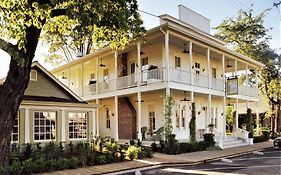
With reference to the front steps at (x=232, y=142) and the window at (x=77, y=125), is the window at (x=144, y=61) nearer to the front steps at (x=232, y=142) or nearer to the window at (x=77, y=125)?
the window at (x=77, y=125)

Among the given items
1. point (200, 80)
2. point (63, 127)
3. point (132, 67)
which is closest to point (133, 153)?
point (63, 127)

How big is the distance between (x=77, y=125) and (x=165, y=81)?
590 centimetres

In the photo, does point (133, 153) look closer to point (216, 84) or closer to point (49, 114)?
point (49, 114)

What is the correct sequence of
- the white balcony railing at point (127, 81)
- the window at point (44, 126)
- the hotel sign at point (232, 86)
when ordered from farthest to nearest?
the hotel sign at point (232, 86), the white balcony railing at point (127, 81), the window at point (44, 126)

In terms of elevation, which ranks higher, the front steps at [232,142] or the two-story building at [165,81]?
the two-story building at [165,81]

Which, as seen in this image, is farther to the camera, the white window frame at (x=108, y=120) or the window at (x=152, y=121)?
the white window frame at (x=108, y=120)

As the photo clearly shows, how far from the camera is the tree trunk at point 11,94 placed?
10852 millimetres

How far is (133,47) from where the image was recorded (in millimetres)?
22750

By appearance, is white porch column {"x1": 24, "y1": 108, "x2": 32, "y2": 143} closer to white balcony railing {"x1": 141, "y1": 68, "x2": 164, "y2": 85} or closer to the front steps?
white balcony railing {"x1": 141, "y1": 68, "x2": 164, "y2": 85}

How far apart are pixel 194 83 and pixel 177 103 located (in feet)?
7.96

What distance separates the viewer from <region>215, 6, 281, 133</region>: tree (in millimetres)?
32531

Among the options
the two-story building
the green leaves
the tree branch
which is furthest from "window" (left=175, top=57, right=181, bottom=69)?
the tree branch

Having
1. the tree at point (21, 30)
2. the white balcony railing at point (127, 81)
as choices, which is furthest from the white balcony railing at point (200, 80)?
the tree at point (21, 30)

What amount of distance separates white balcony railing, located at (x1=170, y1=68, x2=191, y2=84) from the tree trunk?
388 inches
